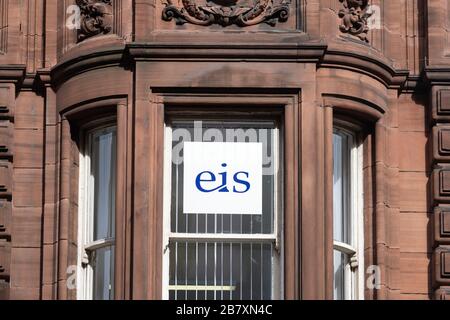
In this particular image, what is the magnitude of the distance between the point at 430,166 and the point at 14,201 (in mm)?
5183

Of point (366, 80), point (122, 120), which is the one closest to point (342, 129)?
point (366, 80)

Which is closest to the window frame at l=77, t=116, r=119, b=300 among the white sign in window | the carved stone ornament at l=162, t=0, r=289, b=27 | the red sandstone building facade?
the red sandstone building facade

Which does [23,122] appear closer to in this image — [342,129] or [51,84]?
[51,84]

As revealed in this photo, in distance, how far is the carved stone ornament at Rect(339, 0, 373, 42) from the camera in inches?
1277

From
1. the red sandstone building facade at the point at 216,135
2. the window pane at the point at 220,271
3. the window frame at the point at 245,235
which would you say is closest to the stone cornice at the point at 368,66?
the red sandstone building facade at the point at 216,135

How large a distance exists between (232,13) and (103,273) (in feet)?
11.7

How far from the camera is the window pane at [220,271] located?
31.5 m

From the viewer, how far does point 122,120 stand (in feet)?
104

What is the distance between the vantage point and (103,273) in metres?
32.0

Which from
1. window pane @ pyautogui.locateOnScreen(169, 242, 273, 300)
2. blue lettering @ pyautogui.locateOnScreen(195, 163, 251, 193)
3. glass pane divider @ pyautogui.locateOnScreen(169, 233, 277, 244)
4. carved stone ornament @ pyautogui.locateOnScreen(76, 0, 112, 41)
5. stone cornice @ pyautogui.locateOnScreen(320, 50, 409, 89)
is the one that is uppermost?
carved stone ornament @ pyautogui.locateOnScreen(76, 0, 112, 41)

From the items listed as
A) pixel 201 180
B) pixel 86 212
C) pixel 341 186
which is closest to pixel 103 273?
pixel 86 212

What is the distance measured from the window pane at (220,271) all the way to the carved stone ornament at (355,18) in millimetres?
2945

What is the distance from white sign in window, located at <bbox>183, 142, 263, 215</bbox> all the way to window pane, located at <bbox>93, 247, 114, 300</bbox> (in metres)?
1.12

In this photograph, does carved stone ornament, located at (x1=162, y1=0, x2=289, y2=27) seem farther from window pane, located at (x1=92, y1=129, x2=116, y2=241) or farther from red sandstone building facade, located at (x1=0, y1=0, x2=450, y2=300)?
window pane, located at (x1=92, y1=129, x2=116, y2=241)
